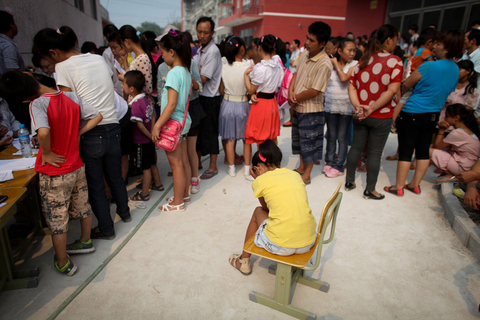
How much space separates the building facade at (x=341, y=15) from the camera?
1115 centimetres

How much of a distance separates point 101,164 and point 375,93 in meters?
2.77

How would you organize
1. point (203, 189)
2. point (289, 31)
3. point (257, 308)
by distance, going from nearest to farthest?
point (257, 308), point (203, 189), point (289, 31)

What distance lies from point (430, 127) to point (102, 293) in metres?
3.58

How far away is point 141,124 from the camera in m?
2.96

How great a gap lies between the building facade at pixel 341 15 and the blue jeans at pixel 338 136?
10.3m

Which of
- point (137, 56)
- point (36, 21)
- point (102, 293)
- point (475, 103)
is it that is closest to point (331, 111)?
point (475, 103)

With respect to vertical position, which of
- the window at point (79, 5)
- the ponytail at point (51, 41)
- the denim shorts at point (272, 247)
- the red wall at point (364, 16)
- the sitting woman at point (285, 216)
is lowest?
the denim shorts at point (272, 247)

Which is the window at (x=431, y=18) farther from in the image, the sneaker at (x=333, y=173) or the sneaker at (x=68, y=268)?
the sneaker at (x=68, y=268)

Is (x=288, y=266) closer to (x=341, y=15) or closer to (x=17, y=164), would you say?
(x=17, y=164)

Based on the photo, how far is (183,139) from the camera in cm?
296

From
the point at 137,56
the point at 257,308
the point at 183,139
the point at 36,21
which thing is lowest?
the point at 257,308

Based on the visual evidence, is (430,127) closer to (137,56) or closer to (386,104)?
(386,104)

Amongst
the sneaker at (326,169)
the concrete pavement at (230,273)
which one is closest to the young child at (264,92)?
the sneaker at (326,169)

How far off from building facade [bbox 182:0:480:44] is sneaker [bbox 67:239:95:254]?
13.6 m
